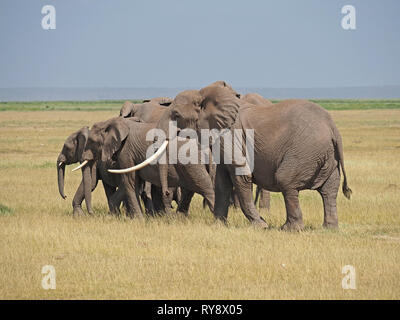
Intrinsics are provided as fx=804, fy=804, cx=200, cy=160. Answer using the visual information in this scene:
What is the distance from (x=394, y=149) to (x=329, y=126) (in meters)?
18.7

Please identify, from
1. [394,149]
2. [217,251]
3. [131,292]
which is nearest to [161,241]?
[217,251]

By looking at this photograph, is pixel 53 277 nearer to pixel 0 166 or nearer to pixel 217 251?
pixel 217 251

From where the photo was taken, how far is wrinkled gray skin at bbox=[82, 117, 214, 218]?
12852 millimetres

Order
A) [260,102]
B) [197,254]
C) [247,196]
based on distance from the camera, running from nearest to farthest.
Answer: [197,254]
[247,196]
[260,102]

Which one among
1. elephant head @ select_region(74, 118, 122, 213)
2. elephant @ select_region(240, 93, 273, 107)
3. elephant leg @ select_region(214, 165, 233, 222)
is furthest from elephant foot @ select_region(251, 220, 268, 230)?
elephant head @ select_region(74, 118, 122, 213)

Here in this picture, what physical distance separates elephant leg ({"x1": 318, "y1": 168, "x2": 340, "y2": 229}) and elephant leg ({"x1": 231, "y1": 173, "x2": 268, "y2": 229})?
3.07ft

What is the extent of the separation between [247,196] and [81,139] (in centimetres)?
397

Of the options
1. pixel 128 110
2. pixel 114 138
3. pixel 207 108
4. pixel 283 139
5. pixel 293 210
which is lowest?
pixel 293 210

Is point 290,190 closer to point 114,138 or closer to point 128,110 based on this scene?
point 114,138

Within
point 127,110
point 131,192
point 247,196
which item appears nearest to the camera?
point 247,196

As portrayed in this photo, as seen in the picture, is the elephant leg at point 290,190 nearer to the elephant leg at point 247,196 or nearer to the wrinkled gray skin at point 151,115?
the elephant leg at point 247,196

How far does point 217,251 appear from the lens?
407 inches

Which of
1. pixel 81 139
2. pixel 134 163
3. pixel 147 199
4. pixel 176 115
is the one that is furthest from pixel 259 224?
pixel 81 139

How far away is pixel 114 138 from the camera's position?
1323 cm
